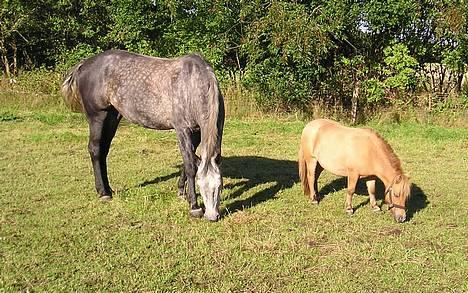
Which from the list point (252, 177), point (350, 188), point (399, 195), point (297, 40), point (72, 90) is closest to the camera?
point (399, 195)

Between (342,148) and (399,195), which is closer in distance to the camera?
(399,195)

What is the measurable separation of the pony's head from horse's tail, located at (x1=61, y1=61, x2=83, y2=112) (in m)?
4.76

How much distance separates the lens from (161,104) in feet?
22.0

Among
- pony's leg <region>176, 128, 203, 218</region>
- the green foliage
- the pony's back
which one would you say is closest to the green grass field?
pony's leg <region>176, 128, 203, 218</region>

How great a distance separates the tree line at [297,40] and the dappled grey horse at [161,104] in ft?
23.0

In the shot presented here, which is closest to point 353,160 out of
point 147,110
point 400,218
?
point 400,218

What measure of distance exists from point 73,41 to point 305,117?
8.69 metres

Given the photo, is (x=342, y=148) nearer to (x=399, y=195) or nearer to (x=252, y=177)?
(x=399, y=195)

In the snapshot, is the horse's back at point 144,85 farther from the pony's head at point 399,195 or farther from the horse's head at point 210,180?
the pony's head at point 399,195

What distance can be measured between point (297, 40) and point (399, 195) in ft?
25.4

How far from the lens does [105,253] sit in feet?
16.6

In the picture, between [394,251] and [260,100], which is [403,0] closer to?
[260,100]

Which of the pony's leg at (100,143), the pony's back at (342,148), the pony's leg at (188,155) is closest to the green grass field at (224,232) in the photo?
the pony's leg at (100,143)

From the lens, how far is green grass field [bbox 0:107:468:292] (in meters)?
4.59
